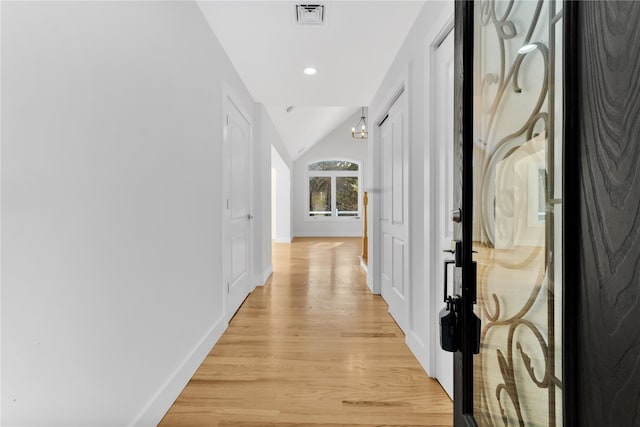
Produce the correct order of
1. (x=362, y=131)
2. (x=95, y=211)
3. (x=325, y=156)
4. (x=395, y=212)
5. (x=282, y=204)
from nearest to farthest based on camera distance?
(x=95, y=211) < (x=395, y=212) < (x=362, y=131) < (x=282, y=204) < (x=325, y=156)

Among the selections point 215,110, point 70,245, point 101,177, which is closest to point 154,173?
point 101,177

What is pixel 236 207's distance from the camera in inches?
129

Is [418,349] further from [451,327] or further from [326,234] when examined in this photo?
[326,234]

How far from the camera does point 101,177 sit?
118cm

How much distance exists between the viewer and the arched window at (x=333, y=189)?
10977 millimetres

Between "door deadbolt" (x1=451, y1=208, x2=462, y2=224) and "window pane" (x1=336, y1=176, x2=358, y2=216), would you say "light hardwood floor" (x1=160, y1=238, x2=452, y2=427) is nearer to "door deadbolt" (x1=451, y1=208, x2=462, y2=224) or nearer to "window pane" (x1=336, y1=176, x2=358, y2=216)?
"door deadbolt" (x1=451, y1=208, x2=462, y2=224)

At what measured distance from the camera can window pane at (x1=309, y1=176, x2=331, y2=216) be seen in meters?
11.0

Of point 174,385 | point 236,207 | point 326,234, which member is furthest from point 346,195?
point 174,385

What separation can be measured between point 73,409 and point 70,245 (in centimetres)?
50

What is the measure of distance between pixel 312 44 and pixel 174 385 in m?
2.44

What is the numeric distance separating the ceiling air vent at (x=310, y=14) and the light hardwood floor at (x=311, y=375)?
223 cm

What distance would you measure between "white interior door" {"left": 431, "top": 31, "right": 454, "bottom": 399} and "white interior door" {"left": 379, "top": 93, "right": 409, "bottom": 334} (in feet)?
1.55

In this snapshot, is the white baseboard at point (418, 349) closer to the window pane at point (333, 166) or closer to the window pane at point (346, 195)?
the window pane at point (346, 195)

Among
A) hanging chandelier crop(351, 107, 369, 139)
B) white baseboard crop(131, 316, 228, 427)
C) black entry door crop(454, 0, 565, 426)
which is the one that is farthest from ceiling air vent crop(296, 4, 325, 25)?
hanging chandelier crop(351, 107, 369, 139)
